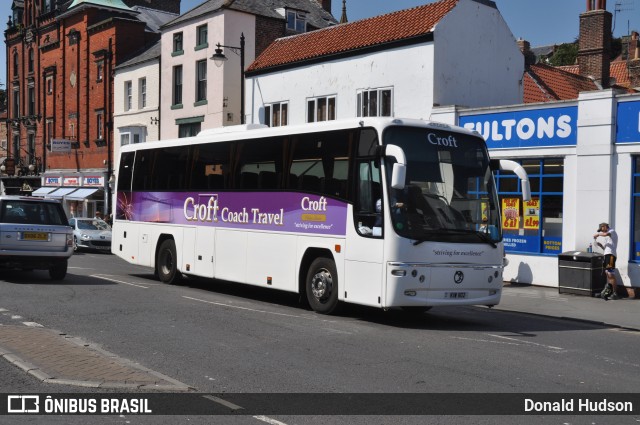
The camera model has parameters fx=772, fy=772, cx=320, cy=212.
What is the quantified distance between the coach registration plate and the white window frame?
1299cm

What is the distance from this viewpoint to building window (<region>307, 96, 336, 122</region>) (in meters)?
29.0

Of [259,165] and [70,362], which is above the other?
[259,165]

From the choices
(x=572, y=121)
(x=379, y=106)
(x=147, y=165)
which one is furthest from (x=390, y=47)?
(x=147, y=165)

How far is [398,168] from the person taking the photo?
454 inches

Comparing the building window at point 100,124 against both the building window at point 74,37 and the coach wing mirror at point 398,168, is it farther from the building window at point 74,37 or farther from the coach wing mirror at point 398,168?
the coach wing mirror at point 398,168

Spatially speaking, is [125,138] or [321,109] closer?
[321,109]

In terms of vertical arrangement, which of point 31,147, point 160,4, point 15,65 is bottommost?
Answer: point 31,147

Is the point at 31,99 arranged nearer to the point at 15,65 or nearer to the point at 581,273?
the point at 15,65

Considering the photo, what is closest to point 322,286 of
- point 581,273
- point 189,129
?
point 581,273

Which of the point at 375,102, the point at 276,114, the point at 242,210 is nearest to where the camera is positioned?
the point at 242,210

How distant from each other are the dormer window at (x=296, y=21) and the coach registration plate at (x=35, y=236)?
25.0 metres

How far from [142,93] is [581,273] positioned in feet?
98.0

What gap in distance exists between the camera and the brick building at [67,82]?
46.8 meters

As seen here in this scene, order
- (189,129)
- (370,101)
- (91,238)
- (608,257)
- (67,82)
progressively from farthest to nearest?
(67,82) → (189,129) → (91,238) → (370,101) → (608,257)
